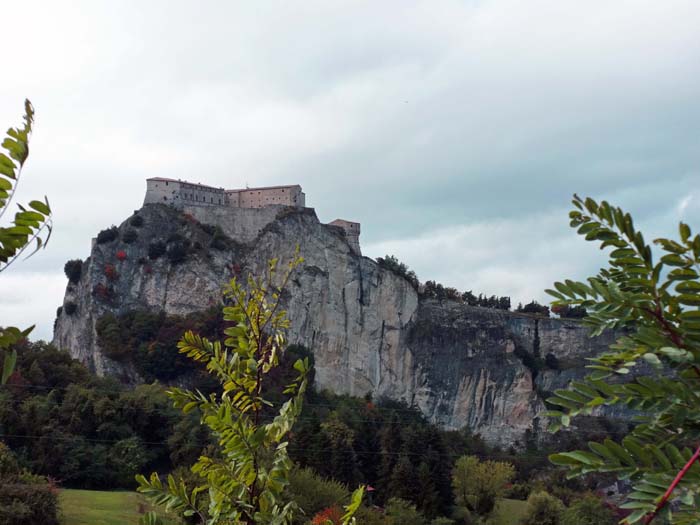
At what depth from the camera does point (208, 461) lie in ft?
14.9

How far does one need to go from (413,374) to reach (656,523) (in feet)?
229

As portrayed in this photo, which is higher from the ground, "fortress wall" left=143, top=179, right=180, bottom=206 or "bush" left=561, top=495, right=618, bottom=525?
"fortress wall" left=143, top=179, right=180, bottom=206

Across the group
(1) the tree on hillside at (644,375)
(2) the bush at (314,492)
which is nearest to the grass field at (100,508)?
(2) the bush at (314,492)

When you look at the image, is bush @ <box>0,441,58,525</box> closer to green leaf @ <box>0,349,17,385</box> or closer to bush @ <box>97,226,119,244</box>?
green leaf @ <box>0,349,17,385</box>

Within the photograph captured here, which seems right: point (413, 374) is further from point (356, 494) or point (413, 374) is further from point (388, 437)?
point (356, 494)

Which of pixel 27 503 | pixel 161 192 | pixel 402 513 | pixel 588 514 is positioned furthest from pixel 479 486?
pixel 161 192

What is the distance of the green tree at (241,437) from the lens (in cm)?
420

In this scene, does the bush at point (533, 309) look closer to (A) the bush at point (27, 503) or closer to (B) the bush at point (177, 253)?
(B) the bush at point (177, 253)

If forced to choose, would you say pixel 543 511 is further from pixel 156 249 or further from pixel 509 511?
pixel 156 249

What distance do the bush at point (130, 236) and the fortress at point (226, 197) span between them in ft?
14.3

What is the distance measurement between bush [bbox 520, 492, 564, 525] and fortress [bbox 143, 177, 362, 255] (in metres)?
38.5

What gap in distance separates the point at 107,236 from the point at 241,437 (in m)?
62.7

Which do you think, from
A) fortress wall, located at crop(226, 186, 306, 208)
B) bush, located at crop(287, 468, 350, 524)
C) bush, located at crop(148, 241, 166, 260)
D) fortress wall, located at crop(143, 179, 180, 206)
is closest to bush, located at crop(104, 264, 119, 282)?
bush, located at crop(148, 241, 166, 260)

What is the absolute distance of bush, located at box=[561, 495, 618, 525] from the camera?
3300 cm
